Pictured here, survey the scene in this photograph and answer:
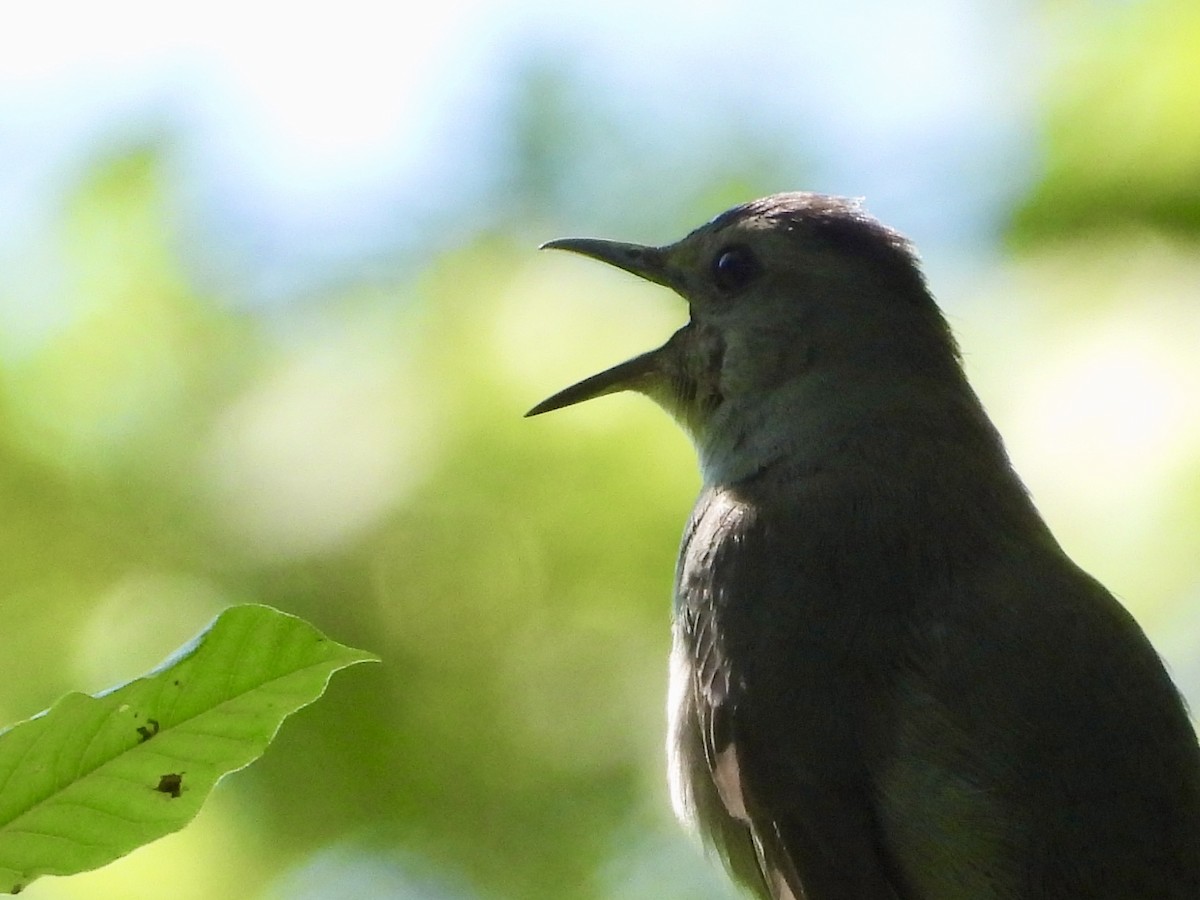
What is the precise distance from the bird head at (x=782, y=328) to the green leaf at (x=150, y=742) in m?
2.14

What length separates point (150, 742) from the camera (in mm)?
2406

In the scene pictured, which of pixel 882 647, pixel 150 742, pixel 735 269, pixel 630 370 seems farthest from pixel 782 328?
pixel 150 742

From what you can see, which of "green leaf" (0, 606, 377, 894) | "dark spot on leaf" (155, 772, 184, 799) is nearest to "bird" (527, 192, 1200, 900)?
"green leaf" (0, 606, 377, 894)

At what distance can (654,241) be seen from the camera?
7465 millimetres

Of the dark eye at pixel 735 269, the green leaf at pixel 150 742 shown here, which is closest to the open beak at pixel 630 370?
the dark eye at pixel 735 269

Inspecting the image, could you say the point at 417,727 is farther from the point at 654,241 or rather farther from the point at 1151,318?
the point at 1151,318

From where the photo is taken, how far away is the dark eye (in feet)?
15.6

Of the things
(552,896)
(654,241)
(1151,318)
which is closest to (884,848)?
(552,896)

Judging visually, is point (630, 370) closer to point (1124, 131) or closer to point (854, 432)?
point (854, 432)

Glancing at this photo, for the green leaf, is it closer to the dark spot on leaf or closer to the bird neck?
the dark spot on leaf

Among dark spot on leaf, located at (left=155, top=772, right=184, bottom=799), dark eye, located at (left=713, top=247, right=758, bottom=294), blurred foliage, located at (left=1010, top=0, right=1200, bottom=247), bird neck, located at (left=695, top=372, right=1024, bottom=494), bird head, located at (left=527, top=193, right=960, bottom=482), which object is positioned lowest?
dark spot on leaf, located at (left=155, top=772, right=184, bottom=799)

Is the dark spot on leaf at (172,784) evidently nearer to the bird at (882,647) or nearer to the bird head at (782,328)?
the bird at (882,647)

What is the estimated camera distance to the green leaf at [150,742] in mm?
2264

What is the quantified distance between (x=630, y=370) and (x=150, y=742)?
250 centimetres
